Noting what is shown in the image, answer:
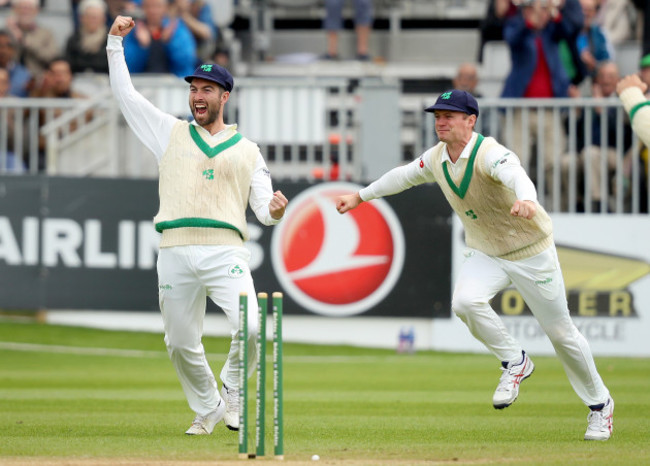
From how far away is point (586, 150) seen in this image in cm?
1698

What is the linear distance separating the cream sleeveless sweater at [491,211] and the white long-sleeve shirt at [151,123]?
128cm

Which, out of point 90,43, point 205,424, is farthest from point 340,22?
point 205,424

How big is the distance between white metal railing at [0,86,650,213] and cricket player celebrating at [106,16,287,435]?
25.9 feet

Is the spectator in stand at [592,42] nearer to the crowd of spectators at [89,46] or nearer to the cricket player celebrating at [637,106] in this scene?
the crowd of spectators at [89,46]

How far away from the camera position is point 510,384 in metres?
9.38

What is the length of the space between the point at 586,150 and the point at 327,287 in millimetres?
3775

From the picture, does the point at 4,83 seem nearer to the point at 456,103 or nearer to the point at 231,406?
the point at 231,406

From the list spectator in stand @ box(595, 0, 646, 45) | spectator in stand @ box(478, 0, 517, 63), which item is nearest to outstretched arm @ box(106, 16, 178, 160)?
spectator in stand @ box(478, 0, 517, 63)

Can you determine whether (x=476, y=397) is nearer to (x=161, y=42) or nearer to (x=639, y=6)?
(x=161, y=42)

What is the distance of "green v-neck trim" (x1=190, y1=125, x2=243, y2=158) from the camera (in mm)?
9180

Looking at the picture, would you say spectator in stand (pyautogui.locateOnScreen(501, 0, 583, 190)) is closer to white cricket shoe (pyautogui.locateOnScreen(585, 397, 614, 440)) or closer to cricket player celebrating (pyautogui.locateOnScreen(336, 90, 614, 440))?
cricket player celebrating (pyautogui.locateOnScreen(336, 90, 614, 440))

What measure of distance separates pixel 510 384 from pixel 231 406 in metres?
2.00

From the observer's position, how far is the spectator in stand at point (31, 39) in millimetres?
20234

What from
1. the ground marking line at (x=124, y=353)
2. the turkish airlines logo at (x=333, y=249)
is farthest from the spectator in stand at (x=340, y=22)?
the ground marking line at (x=124, y=353)
